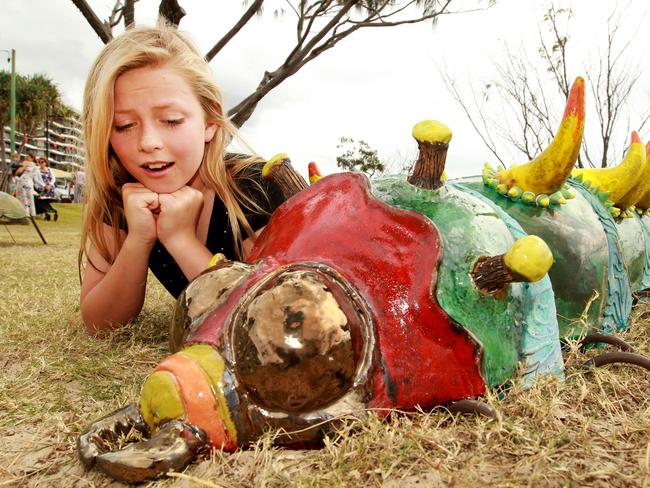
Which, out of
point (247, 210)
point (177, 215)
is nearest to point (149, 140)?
point (177, 215)

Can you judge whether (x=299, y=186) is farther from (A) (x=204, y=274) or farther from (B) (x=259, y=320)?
(B) (x=259, y=320)

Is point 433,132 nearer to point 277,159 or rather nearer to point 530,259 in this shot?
point 530,259

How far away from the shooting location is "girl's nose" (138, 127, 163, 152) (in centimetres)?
199

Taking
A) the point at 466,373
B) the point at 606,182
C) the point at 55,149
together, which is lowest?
the point at 55,149

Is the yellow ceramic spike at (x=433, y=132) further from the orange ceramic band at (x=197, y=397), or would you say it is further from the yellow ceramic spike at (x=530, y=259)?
the orange ceramic band at (x=197, y=397)

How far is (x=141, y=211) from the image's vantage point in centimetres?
205

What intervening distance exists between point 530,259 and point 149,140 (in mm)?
1350

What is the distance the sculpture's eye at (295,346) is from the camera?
1103 mm

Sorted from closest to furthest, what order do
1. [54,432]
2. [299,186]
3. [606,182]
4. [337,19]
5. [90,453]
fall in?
1. [90,453]
2. [54,432]
3. [299,186]
4. [606,182]
5. [337,19]

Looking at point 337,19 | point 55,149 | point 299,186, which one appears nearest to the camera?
point 299,186

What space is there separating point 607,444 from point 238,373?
2.67ft

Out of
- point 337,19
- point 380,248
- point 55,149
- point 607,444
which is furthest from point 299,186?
point 55,149

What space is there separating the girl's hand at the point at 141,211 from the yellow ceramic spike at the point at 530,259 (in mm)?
1327

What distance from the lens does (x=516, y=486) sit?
106 centimetres
